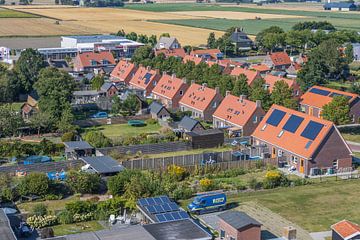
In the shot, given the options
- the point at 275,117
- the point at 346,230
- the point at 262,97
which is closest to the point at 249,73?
the point at 262,97

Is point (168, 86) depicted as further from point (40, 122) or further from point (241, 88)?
point (40, 122)

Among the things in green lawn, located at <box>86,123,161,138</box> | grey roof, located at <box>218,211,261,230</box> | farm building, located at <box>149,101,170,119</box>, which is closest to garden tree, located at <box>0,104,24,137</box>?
green lawn, located at <box>86,123,161,138</box>

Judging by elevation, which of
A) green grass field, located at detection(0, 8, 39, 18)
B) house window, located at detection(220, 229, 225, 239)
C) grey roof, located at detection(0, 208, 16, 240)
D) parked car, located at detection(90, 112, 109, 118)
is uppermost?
green grass field, located at detection(0, 8, 39, 18)

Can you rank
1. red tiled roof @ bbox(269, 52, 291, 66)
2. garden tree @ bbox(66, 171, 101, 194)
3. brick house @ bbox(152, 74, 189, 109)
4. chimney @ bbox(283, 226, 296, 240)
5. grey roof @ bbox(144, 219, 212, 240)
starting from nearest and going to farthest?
grey roof @ bbox(144, 219, 212, 240) → chimney @ bbox(283, 226, 296, 240) → garden tree @ bbox(66, 171, 101, 194) → brick house @ bbox(152, 74, 189, 109) → red tiled roof @ bbox(269, 52, 291, 66)

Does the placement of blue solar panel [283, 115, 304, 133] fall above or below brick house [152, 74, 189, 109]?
above

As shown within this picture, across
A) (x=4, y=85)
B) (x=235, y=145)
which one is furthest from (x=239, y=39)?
(x=235, y=145)

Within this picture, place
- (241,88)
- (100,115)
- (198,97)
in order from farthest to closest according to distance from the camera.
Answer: (198,97) < (241,88) < (100,115)

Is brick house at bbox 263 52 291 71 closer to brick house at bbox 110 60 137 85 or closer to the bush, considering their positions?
→ brick house at bbox 110 60 137 85
